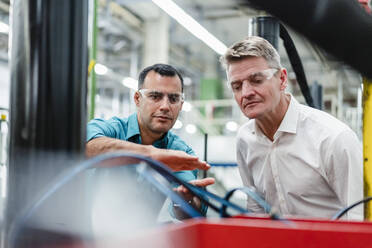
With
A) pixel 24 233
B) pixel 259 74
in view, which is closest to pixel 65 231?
pixel 24 233

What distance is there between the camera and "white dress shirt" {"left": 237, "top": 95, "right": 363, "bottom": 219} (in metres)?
1.39

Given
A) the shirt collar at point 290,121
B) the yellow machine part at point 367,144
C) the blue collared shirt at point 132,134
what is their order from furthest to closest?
the blue collared shirt at point 132,134 < the shirt collar at point 290,121 < the yellow machine part at point 367,144

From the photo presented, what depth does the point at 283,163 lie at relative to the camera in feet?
4.98

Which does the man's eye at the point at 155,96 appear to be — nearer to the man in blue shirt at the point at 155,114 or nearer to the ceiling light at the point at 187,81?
the man in blue shirt at the point at 155,114

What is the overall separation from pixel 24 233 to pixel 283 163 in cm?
124

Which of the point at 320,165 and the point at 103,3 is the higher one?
the point at 103,3

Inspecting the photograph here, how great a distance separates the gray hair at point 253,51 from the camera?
1.46 meters

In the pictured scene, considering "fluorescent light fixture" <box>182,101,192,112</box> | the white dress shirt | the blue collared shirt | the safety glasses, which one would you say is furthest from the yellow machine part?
"fluorescent light fixture" <box>182,101,192,112</box>

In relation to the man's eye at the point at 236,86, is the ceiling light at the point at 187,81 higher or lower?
higher

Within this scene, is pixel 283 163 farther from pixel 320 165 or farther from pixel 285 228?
pixel 285 228

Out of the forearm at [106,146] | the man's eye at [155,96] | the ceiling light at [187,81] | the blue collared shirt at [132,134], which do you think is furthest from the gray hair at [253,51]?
the ceiling light at [187,81]

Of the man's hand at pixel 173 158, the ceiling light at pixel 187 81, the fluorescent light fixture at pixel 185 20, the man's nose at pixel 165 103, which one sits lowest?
the man's hand at pixel 173 158

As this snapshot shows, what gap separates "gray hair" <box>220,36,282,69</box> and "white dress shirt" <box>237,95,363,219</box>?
19 centimetres

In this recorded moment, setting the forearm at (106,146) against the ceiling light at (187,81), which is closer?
the forearm at (106,146)
